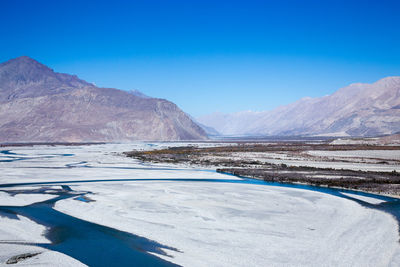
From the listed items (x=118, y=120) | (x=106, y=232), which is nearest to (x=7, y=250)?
(x=106, y=232)

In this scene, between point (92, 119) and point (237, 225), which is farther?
point (92, 119)

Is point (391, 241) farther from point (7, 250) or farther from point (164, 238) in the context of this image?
point (7, 250)

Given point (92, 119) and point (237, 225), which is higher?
point (92, 119)

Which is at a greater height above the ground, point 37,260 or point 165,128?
point 165,128

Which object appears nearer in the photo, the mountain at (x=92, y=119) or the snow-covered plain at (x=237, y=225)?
the snow-covered plain at (x=237, y=225)
